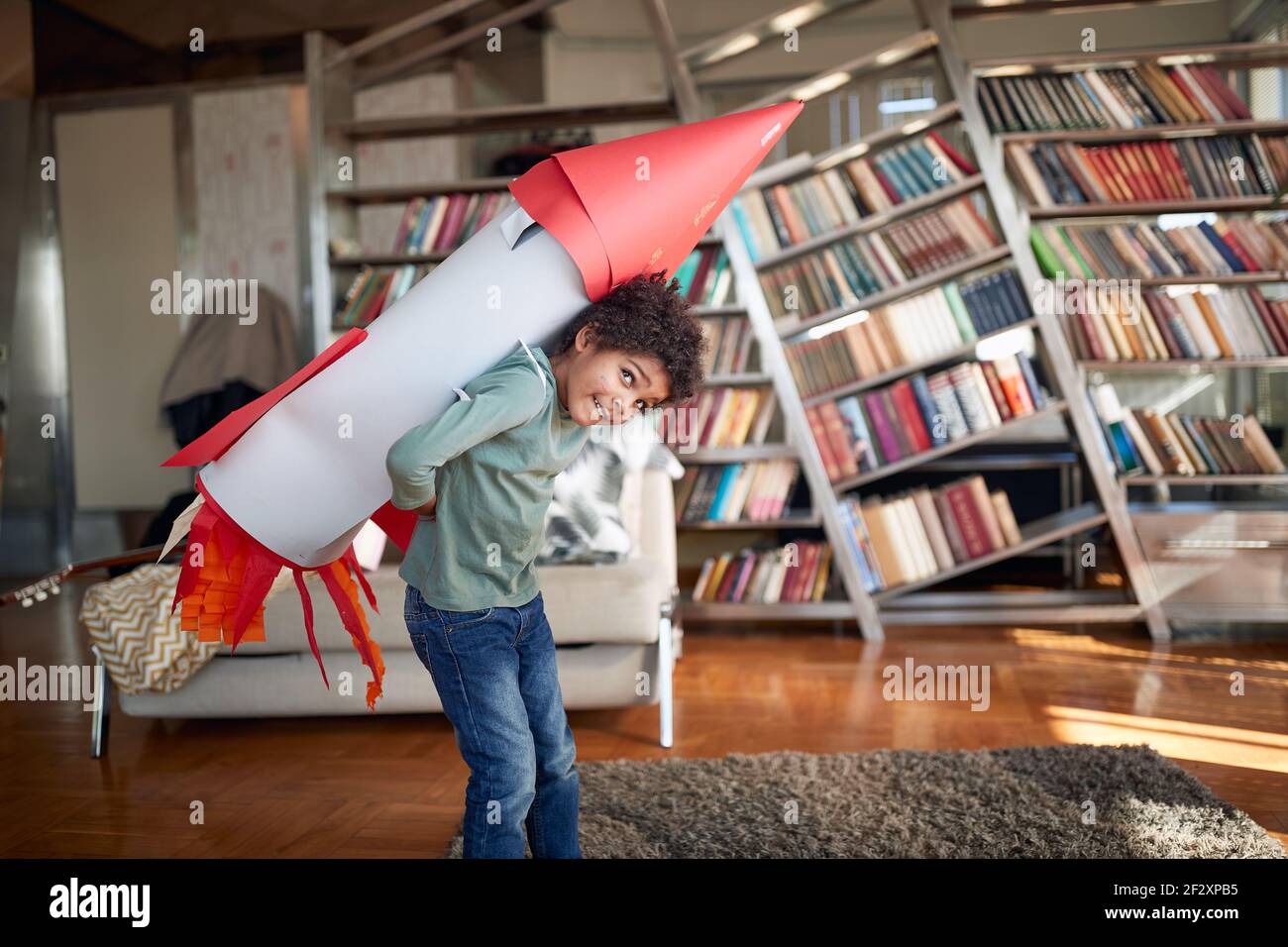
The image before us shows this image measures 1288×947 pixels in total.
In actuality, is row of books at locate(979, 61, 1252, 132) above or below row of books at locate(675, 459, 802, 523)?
above

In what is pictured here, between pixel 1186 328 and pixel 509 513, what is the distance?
2.87 m

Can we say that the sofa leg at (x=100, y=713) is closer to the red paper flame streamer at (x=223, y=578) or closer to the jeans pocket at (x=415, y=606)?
the red paper flame streamer at (x=223, y=578)

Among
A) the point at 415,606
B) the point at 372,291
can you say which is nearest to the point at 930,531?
the point at 372,291

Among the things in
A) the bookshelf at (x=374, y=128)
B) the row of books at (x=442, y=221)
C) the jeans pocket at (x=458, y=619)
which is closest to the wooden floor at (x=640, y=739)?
the jeans pocket at (x=458, y=619)

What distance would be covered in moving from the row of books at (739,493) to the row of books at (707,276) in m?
0.58

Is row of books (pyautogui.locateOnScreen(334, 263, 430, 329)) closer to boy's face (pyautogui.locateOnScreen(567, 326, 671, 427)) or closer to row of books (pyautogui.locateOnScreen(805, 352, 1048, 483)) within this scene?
row of books (pyautogui.locateOnScreen(805, 352, 1048, 483))

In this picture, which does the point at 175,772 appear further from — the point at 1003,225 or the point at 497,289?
the point at 1003,225

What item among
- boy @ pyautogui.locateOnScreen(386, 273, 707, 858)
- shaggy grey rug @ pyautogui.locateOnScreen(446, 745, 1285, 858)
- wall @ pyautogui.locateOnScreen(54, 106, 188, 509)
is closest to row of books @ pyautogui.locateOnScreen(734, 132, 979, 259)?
shaggy grey rug @ pyautogui.locateOnScreen(446, 745, 1285, 858)

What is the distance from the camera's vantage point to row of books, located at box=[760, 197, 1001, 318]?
340 cm

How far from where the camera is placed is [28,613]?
4125 mm

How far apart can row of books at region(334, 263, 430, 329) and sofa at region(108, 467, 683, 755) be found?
1.55 meters

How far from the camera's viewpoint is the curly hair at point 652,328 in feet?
4.00
